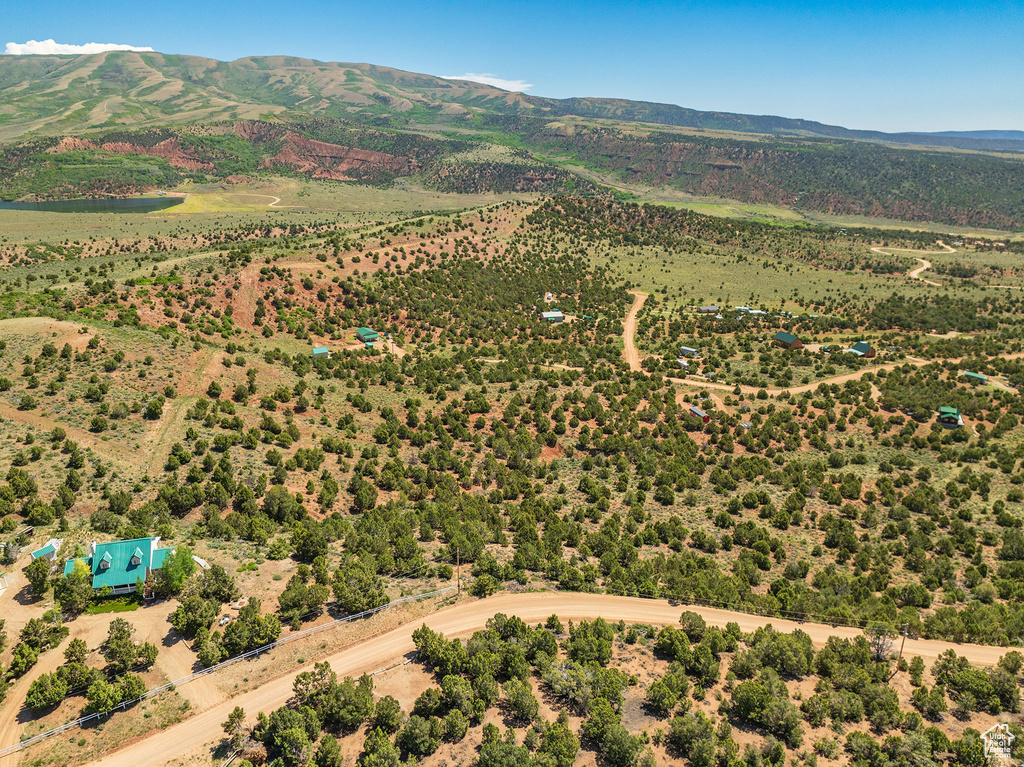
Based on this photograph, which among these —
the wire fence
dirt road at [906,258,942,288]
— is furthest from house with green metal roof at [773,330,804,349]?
the wire fence

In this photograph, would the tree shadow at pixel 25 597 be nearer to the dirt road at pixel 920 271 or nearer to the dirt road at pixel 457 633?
the dirt road at pixel 457 633

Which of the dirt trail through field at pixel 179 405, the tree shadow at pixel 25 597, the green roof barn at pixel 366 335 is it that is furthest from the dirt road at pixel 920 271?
the tree shadow at pixel 25 597

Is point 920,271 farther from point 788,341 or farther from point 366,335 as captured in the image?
point 366,335

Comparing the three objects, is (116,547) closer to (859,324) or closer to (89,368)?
(89,368)

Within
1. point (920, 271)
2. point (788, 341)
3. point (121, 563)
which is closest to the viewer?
point (121, 563)

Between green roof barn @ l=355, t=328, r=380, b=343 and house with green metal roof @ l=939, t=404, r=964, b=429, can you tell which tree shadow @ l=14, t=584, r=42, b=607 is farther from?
house with green metal roof @ l=939, t=404, r=964, b=429

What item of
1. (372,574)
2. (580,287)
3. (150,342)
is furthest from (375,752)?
(580,287)

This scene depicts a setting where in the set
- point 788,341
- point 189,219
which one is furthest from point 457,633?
point 189,219

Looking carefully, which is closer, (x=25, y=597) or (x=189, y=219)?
(x=25, y=597)
